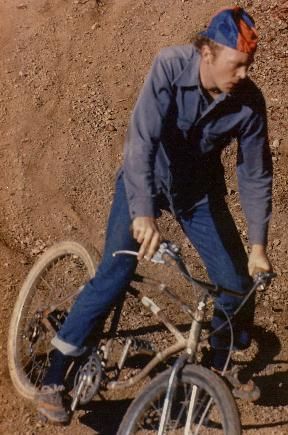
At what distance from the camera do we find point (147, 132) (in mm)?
3826

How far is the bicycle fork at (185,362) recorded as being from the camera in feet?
12.4

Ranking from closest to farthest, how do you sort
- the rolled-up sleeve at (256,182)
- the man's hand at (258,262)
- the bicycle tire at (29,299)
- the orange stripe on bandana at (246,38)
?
the orange stripe on bandana at (246,38)
the man's hand at (258,262)
the rolled-up sleeve at (256,182)
the bicycle tire at (29,299)

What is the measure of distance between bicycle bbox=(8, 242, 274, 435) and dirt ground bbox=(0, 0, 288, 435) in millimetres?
283

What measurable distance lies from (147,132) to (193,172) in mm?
600

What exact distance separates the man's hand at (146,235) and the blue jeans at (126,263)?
33 cm

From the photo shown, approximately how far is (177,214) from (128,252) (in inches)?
24.3

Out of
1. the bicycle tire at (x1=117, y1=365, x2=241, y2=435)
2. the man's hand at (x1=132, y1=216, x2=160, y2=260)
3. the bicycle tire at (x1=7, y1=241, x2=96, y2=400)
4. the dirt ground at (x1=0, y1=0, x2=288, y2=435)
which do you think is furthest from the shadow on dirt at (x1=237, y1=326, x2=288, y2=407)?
the man's hand at (x1=132, y1=216, x2=160, y2=260)

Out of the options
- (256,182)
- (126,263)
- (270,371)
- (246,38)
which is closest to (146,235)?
(126,263)

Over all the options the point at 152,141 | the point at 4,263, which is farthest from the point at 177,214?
the point at 4,263

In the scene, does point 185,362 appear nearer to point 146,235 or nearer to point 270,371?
point 146,235

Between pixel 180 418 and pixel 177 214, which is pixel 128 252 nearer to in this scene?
pixel 177 214

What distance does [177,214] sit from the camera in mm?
4371

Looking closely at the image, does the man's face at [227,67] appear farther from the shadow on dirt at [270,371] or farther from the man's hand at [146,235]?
the shadow on dirt at [270,371]

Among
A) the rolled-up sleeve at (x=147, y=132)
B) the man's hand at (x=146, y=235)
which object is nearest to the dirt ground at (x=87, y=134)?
the man's hand at (x=146, y=235)
